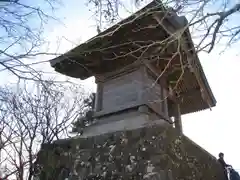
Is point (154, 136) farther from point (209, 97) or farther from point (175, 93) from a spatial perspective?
point (209, 97)

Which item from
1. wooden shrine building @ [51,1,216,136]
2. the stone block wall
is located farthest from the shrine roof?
the stone block wall

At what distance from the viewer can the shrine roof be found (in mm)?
4223

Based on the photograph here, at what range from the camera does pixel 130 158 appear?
4.03 metres

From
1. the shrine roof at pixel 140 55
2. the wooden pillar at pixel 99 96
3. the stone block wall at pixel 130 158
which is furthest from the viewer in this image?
the wooden pillar at pixel 99 96

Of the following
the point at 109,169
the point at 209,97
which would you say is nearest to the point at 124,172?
the point at 109,169

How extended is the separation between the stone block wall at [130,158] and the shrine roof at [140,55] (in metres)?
1.34

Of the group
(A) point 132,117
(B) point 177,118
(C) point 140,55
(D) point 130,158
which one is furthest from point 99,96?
(B) point 177,118

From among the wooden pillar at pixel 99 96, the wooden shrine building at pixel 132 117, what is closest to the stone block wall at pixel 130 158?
the wooden shrine building at pixel 132 117

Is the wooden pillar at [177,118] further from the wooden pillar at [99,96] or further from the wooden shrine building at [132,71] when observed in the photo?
the wooden pillar at [99,96]

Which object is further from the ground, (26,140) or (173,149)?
(26,140)

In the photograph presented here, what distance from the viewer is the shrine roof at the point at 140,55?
4223 mm

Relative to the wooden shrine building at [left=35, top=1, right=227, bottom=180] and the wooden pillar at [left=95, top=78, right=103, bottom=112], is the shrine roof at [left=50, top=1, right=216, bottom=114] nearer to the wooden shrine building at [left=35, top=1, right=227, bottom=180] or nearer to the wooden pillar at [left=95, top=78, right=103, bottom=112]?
the wooden shrine building at [left=35, top=1, right=227, bottom=180]

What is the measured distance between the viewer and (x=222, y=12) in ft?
7.20

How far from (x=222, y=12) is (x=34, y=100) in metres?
9.78
